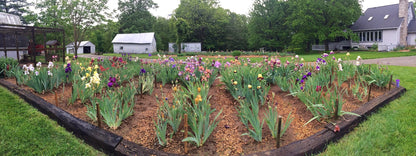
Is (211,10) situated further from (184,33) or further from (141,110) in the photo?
(141,110)

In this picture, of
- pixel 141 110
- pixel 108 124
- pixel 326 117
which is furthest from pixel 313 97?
pixel 108 124

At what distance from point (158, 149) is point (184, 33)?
31320mm

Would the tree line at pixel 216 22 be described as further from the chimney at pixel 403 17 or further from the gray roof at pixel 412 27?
the gray roof at pixel 412 27

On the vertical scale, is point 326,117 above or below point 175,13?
below

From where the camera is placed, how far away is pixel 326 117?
3.33 metres

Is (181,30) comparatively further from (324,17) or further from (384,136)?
(384,136)

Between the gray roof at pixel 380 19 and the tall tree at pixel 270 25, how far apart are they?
8151 millimetres

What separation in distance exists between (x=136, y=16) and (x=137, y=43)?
13.6 metres

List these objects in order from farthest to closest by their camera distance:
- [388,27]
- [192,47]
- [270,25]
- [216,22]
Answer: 1. [216,22]
2. [192,47]
3. [270,25]
4. [388,27]

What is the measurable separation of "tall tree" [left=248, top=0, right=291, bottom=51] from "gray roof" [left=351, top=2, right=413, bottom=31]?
815 cm

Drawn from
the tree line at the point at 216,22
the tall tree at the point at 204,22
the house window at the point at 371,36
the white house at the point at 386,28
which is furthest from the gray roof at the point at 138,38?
the house window at the point at 371,36

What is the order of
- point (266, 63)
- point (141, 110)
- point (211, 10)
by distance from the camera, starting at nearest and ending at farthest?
point (141, 110), point (266, 63), point (211, 10)

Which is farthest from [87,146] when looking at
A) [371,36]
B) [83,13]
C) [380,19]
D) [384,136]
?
[380,19]

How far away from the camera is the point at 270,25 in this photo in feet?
107
